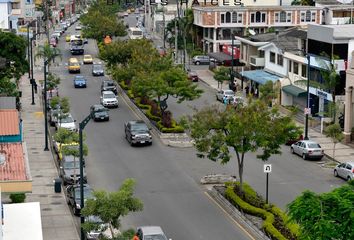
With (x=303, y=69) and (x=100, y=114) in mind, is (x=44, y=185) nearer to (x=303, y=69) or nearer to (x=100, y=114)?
(x=100, y=114)

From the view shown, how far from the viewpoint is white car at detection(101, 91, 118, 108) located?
247 ft

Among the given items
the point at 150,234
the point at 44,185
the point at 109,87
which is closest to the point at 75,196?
the point at 44,185

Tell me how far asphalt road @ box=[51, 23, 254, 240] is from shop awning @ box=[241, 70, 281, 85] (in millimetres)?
14141

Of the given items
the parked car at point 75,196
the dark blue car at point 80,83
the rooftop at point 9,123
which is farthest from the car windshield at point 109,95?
the parked car at point 75,196

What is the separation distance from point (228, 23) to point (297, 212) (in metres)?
89.1

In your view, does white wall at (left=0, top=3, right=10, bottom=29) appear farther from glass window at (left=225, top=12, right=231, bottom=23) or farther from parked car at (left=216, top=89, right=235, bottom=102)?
parked car at (left=216, top=89, right=235, bottom=102)

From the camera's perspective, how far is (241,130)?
4266 cm

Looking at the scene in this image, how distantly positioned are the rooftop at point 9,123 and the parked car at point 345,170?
19.3 m

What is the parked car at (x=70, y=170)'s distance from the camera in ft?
158

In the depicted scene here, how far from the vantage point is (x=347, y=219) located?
25.4 metres

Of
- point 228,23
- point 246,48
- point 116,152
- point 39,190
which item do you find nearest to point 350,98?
point 116,152

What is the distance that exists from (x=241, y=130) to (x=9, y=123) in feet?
43.3

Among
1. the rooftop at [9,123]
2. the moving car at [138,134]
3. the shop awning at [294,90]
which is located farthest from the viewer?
the shop awning at [294,90]

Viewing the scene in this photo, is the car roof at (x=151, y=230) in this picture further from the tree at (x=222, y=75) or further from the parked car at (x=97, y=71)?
the parked car at (x=97, y=71)
